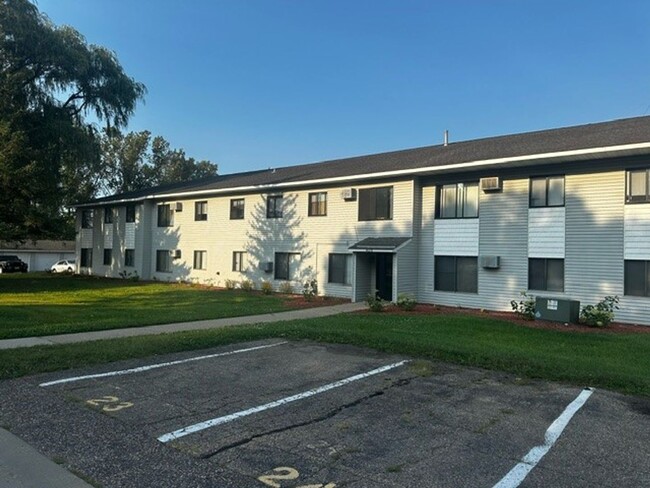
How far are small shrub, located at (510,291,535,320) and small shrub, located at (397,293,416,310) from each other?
3.26 m

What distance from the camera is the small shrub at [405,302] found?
17.1 m

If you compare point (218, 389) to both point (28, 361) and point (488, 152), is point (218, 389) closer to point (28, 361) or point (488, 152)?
point (28, 361)

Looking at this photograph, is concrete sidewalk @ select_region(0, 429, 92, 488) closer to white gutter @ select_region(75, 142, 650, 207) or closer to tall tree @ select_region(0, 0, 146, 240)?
white gutter @ select_region(75, 142, 650, 207)

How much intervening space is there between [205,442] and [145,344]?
507 cm

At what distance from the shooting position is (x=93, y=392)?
6145mm

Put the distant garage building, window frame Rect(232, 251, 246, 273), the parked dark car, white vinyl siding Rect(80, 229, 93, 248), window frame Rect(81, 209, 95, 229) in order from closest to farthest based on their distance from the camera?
window frame Rect(232, 251, 246, 273) → white vinyl siding Rect(80, 229, 93, 248) → window frame Rect(81, 209, 95, 229) → the parked dark car → the distant garage building

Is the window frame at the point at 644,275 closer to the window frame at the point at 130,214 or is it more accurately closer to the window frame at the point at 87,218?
the window frame at the point at 130,214

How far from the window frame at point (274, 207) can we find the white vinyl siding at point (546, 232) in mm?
11610

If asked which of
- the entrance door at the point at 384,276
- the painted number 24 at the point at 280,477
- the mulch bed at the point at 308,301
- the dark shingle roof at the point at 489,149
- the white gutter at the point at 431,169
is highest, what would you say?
the dark shingle roof at the point at 489,149

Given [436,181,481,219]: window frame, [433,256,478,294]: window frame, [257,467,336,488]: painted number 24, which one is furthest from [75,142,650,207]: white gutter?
[257,467,336,488]: painted number 24

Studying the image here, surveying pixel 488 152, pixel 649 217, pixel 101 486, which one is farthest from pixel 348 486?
pixel 488 152

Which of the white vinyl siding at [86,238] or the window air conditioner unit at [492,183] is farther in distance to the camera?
the white vinyl siding at [86,238]

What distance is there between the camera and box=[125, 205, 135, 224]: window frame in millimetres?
31562

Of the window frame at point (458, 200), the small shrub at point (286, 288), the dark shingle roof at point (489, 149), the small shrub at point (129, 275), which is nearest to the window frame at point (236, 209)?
the dark shingle roof at point (489, 149)
